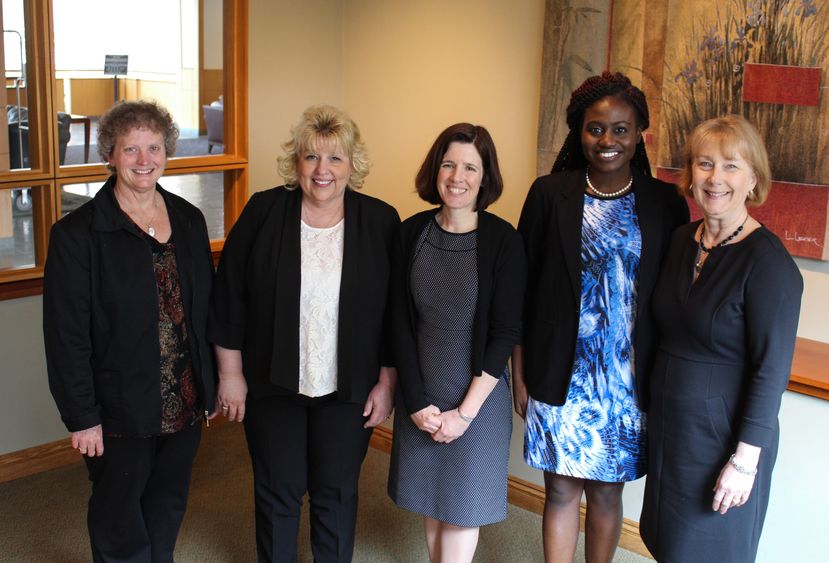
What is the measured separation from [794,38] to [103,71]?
2519mm

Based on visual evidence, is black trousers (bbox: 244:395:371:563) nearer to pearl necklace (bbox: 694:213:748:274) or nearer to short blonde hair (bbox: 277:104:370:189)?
short blonde hair (bbox: 277:104:370:189)

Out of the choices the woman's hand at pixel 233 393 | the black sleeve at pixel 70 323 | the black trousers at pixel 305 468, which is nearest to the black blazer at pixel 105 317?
the black sleeve at pixel 70 323

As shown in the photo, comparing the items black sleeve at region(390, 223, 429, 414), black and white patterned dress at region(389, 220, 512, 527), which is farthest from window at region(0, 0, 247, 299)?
black and white patterned dress at region(389, 220, 512, 527)

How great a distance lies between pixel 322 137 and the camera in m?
2.59

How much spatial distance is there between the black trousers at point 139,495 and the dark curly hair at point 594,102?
1.31 m

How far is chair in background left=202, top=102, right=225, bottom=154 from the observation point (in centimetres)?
419

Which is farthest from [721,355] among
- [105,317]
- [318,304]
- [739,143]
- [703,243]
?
[105,317]

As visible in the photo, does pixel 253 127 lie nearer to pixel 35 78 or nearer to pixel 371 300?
pixel 35 78

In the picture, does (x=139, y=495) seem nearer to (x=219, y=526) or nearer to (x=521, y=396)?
(x=219, y=526)

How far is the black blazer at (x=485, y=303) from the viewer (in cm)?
256

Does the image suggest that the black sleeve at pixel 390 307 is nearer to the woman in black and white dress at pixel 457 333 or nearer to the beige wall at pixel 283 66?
Answer: the woman in black and white dress at pixel 457 333

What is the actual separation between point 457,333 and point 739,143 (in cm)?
85

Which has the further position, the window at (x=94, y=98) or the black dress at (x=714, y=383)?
the window at (x=94, y=98)

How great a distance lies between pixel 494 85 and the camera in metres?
3.97
